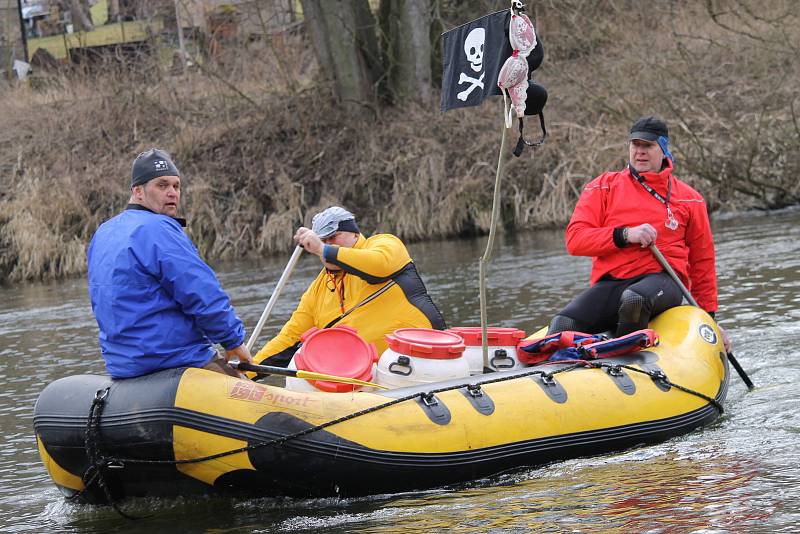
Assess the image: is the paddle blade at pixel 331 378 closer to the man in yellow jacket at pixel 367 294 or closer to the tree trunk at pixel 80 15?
the man in yellow jacket at pixel 367 294

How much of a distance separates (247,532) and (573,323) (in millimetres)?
2696

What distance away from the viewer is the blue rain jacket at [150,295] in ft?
17.9

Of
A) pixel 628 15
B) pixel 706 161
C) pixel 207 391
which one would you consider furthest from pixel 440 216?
pixel 207 391

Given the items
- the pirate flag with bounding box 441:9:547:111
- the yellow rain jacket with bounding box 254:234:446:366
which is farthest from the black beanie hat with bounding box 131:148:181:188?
the pirate flag with bounding box 441:9:547:111

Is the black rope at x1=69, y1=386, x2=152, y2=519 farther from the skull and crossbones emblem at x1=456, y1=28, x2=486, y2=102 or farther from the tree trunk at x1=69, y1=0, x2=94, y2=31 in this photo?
the tree trunk at x1=69, y1=0, x2=94, y2=31

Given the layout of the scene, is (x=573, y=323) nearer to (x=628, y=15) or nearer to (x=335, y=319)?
(x=335, y=319)

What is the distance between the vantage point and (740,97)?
1920cm

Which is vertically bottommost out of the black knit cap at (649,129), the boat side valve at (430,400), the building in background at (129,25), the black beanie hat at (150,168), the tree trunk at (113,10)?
the boat side valve at (430,400)

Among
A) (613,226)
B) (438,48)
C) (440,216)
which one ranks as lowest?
(440,216)

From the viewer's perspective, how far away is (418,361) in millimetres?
6523

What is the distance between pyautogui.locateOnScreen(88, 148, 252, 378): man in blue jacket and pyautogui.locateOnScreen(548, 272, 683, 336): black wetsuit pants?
2421mm

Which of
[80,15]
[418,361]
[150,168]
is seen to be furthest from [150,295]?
[80,15]

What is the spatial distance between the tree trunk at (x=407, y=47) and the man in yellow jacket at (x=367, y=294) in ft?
46.9

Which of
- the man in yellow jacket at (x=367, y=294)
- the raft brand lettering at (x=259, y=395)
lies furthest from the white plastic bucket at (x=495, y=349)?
the raft brand lettering at (x=259, y=395)
